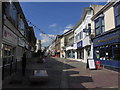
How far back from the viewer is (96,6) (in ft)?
65.9

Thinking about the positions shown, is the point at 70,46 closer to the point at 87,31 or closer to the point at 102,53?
the point at 87,31

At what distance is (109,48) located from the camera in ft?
47.2

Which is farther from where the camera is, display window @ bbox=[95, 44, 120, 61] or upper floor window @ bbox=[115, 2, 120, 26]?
display window @ bbox=[95, 44, 120, 61]

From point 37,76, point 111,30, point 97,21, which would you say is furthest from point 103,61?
point 37,76

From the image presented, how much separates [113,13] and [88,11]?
8.36m

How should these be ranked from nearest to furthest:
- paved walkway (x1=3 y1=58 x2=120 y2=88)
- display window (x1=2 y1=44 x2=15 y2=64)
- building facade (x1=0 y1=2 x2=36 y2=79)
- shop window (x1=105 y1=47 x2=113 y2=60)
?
paved walkway (x1=3 y1=58 x2=120 y2=88) → building facade (x1=0 y1=2 x2=36 y2=79) → shop window (x1=105 y1=47 x2=113 y2=60) → display window (x1=2 y1=44 x2=15 y2=64)

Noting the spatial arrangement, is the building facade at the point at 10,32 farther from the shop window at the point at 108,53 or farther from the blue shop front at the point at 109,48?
the shop window at the point at 108,53

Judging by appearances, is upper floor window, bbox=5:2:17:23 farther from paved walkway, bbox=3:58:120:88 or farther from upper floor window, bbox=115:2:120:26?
upper floor window, bbox=115:2:120:26

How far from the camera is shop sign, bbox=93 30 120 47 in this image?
12.6m

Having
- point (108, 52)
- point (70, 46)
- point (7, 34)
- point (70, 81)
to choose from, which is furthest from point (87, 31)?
point (70, 46)

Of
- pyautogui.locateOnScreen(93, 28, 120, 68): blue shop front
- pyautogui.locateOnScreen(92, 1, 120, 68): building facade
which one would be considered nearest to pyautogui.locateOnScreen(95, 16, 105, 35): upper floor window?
pyautogui.locateOnScreen(92, 1, 120, 68): building facade

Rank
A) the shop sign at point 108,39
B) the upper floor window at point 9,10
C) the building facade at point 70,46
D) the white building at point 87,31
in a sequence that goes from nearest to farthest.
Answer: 1. the shop sign at point 108,39
2. the upper floor window at point 9,10
3. the white building at point 87,31
4. the building facade at point 70,46

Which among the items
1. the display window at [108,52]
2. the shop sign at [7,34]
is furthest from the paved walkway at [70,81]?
the shop sign at [7,34]

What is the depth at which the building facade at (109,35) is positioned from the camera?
12.9m
